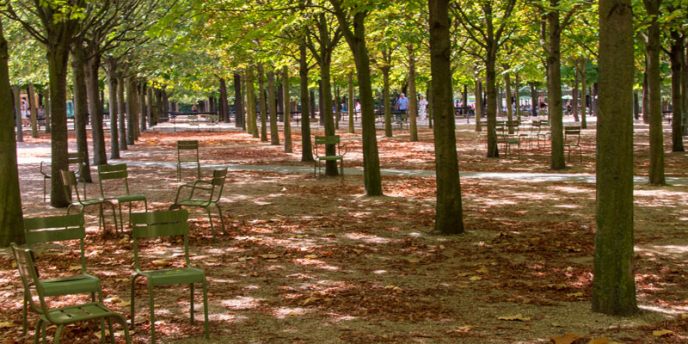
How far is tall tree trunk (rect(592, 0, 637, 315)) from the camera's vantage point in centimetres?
698

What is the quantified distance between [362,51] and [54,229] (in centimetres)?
931

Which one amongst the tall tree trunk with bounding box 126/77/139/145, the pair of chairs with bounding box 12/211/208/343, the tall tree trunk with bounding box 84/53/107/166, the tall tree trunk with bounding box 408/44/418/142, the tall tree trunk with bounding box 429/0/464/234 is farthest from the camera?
the tall tree trunk with bounding box 126/77/139/145

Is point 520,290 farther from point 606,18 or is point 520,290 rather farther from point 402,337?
point 606,18

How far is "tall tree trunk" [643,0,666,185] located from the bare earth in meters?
0.52

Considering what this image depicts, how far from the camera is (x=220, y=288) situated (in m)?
8.43

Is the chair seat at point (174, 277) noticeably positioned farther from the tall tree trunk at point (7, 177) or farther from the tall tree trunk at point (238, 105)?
the tall tree trunk at point (238, 105)

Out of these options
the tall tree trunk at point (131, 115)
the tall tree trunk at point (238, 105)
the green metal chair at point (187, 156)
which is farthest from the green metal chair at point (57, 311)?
the tall tree trunk at point (238, 105)

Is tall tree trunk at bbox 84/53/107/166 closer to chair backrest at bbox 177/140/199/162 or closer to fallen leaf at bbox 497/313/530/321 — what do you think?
chair backrest at bbox 177/140/199/162

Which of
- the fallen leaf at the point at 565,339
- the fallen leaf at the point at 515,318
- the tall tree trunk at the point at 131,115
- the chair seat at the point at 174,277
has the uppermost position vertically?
the tall tree trunk at the point at 131,115

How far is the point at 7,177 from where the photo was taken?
36.7 ft

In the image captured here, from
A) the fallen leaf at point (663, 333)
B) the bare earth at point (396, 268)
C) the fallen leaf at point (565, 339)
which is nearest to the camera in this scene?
the fallen leaf at point (565, 339)

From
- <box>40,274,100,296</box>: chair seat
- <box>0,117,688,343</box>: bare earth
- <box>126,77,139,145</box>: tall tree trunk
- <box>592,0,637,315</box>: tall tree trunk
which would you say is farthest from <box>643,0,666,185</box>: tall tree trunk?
<box>126,77,139,145</box>: tall tree trunk

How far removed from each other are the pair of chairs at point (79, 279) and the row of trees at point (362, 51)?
3554mm

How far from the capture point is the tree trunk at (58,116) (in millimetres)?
15516
